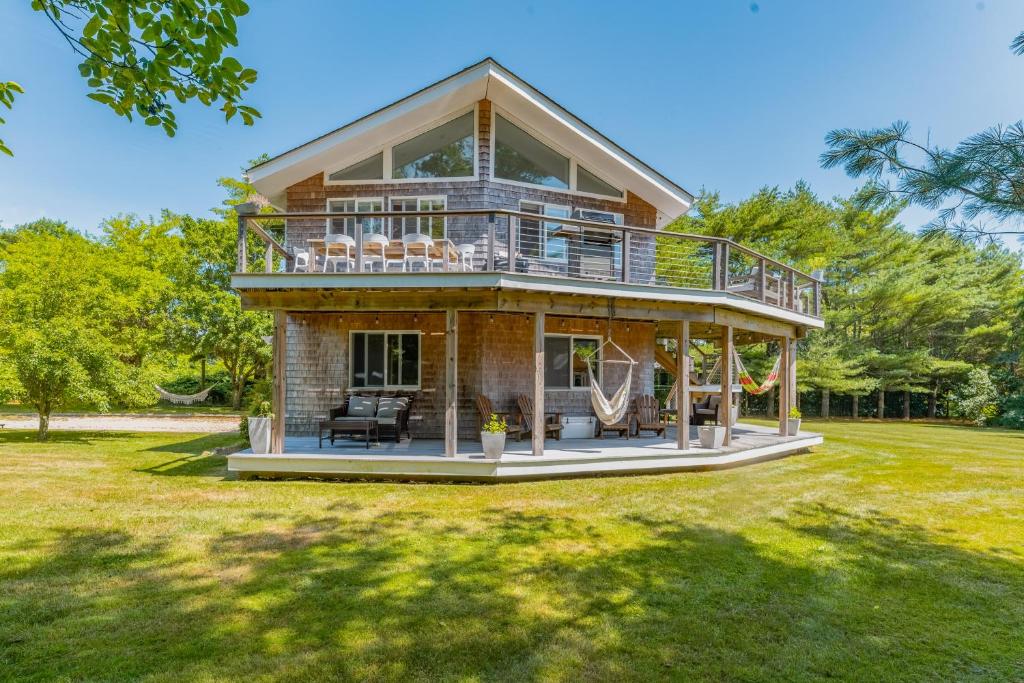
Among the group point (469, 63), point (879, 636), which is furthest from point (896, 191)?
point (469, 63)

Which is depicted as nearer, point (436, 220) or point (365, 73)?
point (436, 220)

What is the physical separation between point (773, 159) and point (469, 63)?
19.1m

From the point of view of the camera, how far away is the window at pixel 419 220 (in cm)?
1112

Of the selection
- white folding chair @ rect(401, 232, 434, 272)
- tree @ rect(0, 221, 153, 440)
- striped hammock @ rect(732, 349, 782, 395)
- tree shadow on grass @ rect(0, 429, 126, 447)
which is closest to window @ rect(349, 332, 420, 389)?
white folding chair @ rect(401, 232, 434, 272)

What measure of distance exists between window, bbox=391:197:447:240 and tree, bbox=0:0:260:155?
289 inches

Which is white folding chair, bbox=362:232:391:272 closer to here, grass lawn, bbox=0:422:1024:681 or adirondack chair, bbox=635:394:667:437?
grass lawn, bbox=0:422:1024:681

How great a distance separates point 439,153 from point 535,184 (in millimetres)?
2066

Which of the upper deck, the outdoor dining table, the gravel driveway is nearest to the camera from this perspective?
the upper deck

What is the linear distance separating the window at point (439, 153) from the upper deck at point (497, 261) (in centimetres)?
99

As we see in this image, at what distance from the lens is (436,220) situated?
36.7 feet

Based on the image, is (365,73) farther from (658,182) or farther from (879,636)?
(879,636)

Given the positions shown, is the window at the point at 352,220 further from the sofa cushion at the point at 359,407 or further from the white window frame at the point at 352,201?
the sofa cushion at the point at 359,407

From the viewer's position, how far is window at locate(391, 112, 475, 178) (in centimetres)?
1113

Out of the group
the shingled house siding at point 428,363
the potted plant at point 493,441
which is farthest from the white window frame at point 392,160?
the potted plant at point 493,441
